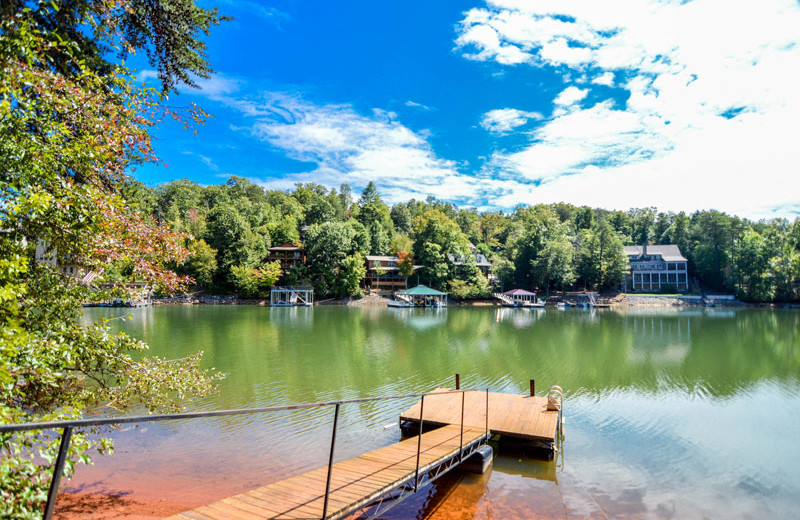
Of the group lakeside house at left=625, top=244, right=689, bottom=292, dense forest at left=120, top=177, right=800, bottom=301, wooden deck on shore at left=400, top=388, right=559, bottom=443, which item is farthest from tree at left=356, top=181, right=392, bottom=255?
wooden deck on shore at left=400, top=388, right=559, bottom=443

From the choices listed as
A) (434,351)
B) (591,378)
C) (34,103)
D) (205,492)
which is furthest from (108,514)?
(434,351)

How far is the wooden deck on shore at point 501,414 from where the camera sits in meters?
9.59

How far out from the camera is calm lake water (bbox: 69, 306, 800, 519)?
25.6 feet

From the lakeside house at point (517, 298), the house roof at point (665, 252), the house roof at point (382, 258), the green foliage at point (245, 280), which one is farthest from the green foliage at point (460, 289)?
the green foliage at point (245, 280)

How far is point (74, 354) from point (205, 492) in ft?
13.4

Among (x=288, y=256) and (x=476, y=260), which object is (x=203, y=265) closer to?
(x=288, y=256)

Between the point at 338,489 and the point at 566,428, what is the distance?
25.9 feet

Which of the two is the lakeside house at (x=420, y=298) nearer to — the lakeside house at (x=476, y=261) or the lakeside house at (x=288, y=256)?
the lakeside house at (x=476, y=261)

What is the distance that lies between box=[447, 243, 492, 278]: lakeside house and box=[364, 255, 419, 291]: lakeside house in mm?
8516

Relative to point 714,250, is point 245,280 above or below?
below

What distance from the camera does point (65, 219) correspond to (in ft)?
15.5

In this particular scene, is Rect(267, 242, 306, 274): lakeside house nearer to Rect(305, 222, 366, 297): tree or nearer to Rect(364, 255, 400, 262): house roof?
Rect(305, 222, 366, 297): tree

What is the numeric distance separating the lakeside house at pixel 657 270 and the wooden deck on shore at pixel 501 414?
6547 centimetres

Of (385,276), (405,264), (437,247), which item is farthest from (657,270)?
(385,276)
